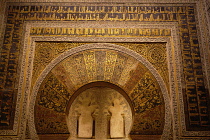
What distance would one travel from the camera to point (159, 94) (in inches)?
190

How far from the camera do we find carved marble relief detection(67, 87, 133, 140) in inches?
267

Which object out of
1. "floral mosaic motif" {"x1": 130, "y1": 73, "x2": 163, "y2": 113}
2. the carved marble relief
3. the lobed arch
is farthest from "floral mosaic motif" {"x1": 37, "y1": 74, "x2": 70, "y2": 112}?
the carved marble relief

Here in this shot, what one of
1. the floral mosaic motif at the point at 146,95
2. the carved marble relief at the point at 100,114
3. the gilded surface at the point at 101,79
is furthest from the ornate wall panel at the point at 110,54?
the carved marble relief at the point at 100,114

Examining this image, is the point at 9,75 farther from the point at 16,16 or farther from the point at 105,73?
the point at 105,73

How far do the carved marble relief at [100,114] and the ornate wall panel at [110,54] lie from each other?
2080 mm

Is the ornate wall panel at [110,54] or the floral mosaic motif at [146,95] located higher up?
the ornate wall panel at [110,54]

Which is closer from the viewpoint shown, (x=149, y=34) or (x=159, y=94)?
(x=159, y=94)

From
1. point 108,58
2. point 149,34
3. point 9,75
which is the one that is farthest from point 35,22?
point 149,34

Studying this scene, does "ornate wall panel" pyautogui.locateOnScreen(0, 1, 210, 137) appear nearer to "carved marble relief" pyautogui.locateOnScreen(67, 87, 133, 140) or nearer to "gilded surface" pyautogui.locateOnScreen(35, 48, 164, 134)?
"gilded surface" pyautogui.locateOnScreen(35, 48, 164, 134)

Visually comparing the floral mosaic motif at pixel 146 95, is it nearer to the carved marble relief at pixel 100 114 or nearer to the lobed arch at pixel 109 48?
the lobed arch at pixel 109 48

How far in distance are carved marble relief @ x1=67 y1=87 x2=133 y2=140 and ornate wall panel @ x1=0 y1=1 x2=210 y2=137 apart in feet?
6.82

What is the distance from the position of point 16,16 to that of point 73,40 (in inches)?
55.8

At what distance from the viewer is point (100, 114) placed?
6977 millimetres

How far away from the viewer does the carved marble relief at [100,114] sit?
22.2ft
